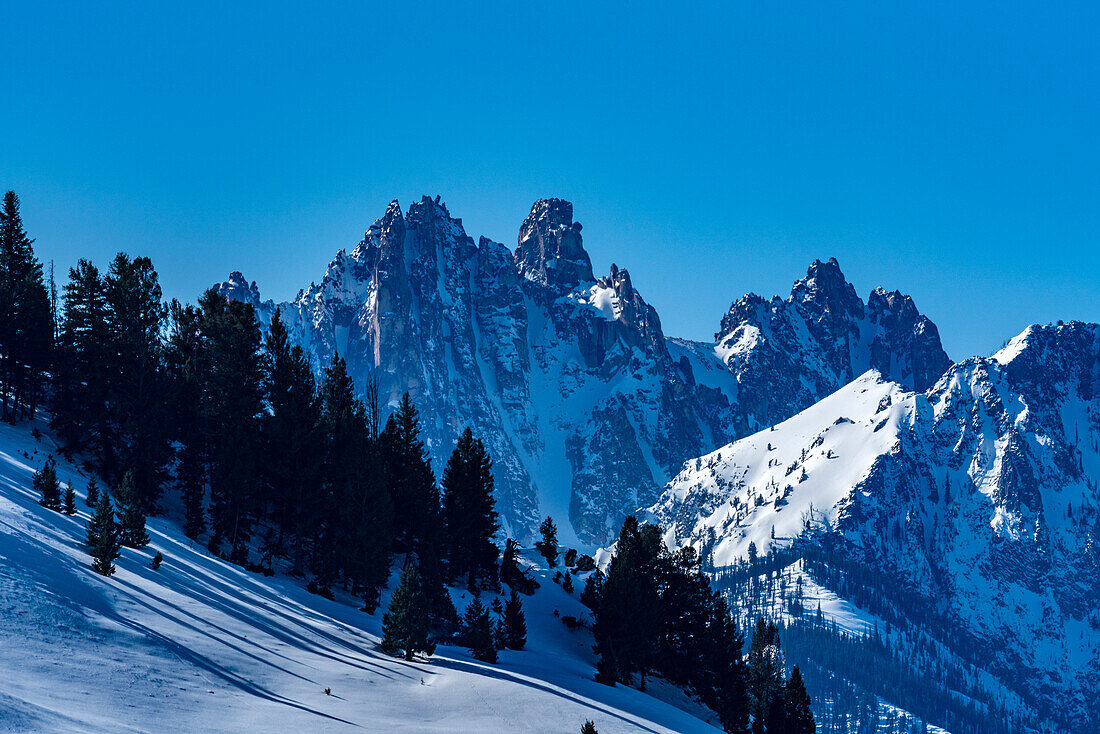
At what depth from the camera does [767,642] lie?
256ft

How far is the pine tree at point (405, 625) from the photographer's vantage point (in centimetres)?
4278

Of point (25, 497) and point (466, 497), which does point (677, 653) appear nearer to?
point (466, 497)

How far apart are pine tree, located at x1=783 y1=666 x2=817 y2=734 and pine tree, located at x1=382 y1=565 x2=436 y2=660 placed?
34.1m

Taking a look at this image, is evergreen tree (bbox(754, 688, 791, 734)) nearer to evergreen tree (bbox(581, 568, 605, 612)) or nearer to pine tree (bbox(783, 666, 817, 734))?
pine tree (bbox(783, 666, 817, 734))

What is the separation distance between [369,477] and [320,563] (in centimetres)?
707

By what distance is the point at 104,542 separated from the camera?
35.6 meters

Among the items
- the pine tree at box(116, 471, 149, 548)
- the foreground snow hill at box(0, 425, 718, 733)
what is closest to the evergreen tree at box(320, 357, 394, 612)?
the foreground snow hill at box(0, 425, 718, 733)

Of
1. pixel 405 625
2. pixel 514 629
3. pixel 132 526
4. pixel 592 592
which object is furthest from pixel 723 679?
pixel 132 526

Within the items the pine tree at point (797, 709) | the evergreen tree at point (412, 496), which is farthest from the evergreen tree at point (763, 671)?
the evergreen tree at point (412, 496)

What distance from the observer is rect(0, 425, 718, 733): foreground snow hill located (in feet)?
87.9

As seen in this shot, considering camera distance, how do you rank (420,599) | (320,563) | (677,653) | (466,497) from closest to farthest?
1. (420,599)
2. (320,563)
3. (677,653)
4. (466,497)

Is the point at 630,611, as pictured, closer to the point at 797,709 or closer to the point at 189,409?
the point at 797,709

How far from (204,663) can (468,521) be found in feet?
142

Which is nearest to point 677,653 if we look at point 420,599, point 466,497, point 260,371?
point 466,497
